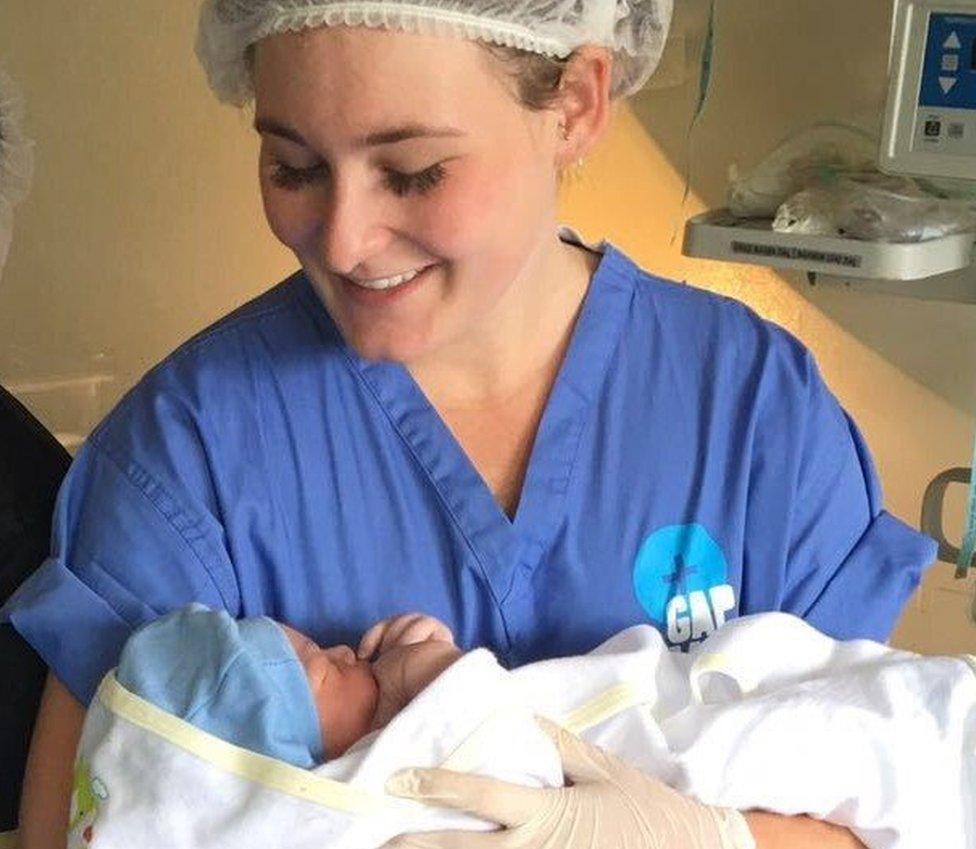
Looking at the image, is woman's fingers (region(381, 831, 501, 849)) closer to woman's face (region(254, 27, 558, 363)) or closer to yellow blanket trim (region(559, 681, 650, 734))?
yellow blanket trim (region(559, 681, 650, 734))

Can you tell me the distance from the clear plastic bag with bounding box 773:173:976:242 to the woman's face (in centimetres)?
65

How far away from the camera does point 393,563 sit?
49.5 inches

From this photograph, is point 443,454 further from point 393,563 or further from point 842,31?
point 842,31

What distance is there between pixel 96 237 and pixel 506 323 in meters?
1.02

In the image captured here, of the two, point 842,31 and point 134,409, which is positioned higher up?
point 842,31

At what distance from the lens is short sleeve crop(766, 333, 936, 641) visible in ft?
4.41

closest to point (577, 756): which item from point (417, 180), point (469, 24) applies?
point (417, 180)

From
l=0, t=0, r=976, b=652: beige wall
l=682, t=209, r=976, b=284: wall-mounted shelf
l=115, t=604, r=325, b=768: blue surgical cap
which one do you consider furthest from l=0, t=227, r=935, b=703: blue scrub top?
l=0, t=0, r=976, b=652: beige wall

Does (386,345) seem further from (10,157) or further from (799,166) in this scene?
(799,166)

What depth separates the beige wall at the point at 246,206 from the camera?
2012 millimetres

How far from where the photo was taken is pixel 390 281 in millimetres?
1180

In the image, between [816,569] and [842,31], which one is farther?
[842,31]

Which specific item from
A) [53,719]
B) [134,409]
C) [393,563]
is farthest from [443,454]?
[53,719]

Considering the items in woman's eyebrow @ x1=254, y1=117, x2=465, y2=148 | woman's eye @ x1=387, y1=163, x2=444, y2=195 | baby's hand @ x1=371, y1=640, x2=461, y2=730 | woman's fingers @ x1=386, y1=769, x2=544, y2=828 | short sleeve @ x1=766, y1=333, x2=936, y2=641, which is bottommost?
woman's fingers @ x1=386, y1=769, x2=544, y2=828
